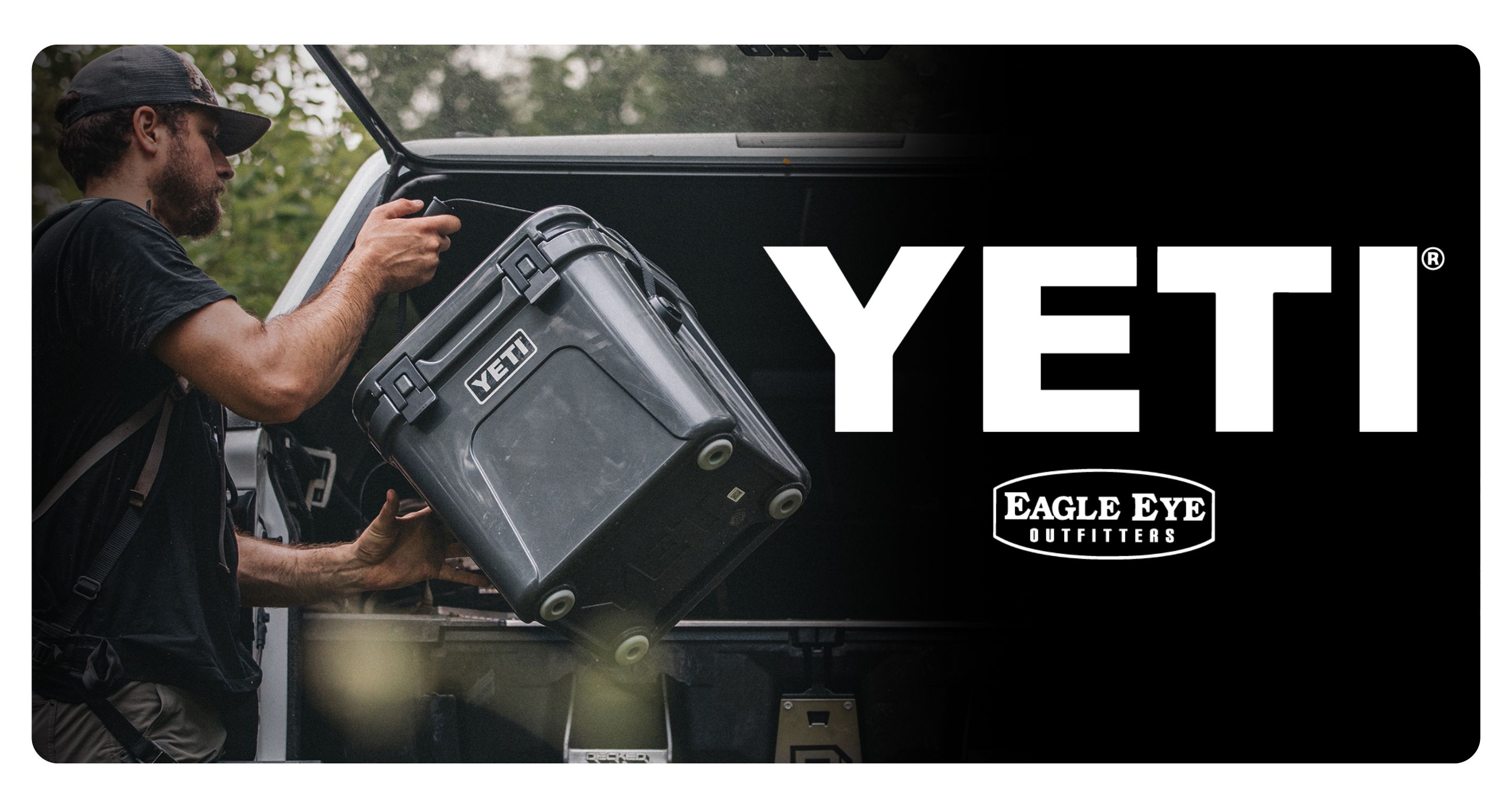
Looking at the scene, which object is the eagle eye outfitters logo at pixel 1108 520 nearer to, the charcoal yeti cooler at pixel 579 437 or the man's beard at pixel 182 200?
the charcoal yeti cooler at pixel 579 437

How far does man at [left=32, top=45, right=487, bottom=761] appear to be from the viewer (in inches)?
121

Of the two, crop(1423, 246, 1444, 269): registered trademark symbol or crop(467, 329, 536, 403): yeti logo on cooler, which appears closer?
crop(467, 329, 536, 403): yeti logo on cooler

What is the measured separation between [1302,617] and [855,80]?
1.45 m

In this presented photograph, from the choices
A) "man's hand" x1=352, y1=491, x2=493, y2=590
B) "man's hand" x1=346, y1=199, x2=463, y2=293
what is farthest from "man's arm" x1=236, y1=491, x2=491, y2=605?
"man's hand" x1=346, y1=199, x2=463, y2=293

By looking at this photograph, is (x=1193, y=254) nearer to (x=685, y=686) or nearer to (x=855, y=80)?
(x=855, y=80)

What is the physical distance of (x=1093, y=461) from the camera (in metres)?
3.17

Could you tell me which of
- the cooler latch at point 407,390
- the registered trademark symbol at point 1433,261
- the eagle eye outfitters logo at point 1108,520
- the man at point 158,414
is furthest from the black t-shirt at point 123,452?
the registered trademark symbol at point 1433,261

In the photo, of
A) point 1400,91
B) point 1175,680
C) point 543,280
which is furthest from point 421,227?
point 1400,91

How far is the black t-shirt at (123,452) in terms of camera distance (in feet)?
10.1

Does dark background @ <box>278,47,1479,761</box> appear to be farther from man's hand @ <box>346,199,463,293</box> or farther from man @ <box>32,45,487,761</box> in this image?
man @ <box>32,45,487,761</box>

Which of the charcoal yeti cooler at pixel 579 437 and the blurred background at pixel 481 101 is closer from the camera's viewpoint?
the charcoal yeti cooler at pixel 579 437

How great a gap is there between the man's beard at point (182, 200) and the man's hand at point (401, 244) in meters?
0.30

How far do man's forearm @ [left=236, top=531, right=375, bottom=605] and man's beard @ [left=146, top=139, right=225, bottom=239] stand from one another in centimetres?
66

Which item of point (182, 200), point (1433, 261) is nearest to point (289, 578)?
point (182, 200)
